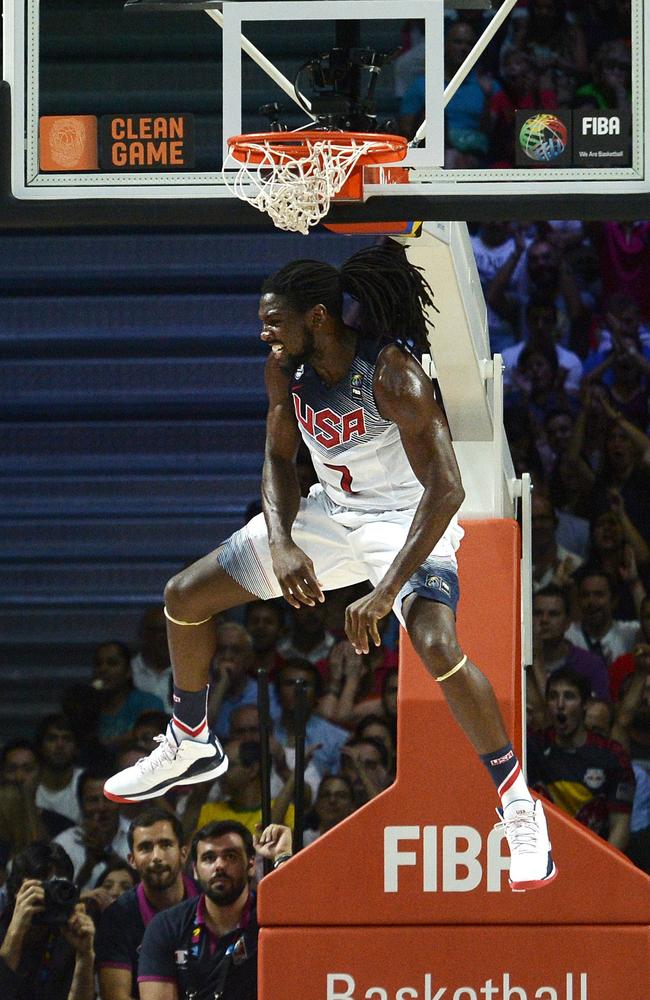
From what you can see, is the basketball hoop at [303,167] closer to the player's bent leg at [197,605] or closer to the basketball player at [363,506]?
the basketball player at [363,506]

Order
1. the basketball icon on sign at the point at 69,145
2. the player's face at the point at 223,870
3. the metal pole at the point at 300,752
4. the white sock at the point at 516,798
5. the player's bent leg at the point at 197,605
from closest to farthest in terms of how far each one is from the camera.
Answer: the basketball icon on sign at the point at 69,145
the white sock at the point at 516,798
the player's bent leg at the point at 197,605
the metal pole at the point at 300,752
the player's face at the point at 223,870

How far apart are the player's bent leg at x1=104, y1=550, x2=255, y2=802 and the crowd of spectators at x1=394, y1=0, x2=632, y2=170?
4225mm

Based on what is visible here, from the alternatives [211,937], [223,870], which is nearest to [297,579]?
[223,870]

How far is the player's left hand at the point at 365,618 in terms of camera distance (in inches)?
177

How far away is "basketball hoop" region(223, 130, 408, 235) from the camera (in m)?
4.40

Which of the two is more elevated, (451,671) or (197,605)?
(197,605)

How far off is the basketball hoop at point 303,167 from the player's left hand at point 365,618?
95cm

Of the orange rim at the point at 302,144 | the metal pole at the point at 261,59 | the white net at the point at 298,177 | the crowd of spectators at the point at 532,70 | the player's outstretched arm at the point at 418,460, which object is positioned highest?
the crowd of spectators at the point at 532,70

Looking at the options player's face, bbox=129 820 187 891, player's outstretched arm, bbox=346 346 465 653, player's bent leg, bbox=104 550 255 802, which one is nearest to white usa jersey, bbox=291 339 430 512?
player's outstretched arm, bbox=346 346 465 653

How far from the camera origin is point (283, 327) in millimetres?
4723

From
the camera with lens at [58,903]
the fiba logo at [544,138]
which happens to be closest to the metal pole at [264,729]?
the camera with lens at [58,903]

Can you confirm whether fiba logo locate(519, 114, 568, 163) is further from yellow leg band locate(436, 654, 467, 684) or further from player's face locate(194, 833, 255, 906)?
player's face locate(194, 833, 255, 906)

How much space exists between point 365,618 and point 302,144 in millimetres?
1211

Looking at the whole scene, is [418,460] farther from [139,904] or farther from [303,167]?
[139,904]
